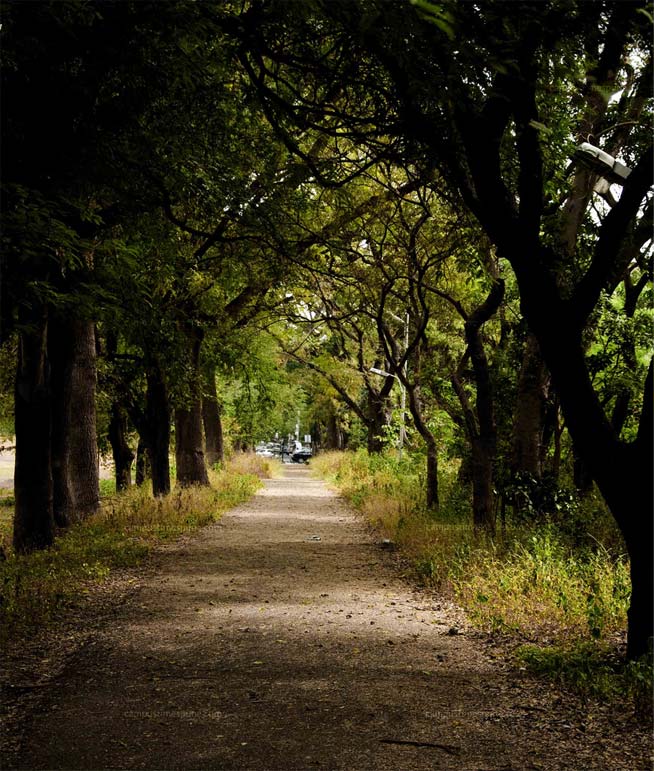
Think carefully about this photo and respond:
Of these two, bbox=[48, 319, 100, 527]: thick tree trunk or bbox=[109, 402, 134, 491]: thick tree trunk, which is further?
bbox=[109, 402, 134, 491]: thick tree trunk

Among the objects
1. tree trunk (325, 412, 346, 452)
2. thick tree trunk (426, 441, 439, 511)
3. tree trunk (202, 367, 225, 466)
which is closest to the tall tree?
thick tree trunk (426, 441, 439, 511)

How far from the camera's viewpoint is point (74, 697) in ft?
18.4

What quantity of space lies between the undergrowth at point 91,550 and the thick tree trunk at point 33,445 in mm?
361

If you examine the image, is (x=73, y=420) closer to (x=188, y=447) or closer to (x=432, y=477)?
(x=432, y=477)

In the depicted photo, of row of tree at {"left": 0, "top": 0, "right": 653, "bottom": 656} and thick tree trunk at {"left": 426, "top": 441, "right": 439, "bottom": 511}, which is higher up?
row of tree at {"left": 0, "top": 0, "right": 653, "bottom": 656}

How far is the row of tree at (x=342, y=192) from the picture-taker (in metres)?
6.05

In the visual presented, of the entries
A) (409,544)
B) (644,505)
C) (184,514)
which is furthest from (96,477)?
(644,505)

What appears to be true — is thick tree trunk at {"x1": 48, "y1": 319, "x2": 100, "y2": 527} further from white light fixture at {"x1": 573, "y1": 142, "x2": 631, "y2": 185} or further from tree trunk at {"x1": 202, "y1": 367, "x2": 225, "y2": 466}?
tree trunk at {"x1": 202, "y1": 367, "x2": 225, "y2": 466}

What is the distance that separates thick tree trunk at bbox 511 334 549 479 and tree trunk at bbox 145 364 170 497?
30.0ft

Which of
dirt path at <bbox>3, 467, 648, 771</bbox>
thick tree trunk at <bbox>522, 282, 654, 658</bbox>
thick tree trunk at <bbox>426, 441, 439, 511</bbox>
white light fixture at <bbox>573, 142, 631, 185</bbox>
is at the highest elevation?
white light fixture at <bbox>573, 142, 631, 185</bbox>

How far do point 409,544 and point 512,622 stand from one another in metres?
5.51

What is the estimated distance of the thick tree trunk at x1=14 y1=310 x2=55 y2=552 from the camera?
451 inches

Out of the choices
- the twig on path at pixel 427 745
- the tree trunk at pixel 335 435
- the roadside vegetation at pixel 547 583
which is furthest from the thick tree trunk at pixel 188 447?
the tree trunk at pixel 335 435

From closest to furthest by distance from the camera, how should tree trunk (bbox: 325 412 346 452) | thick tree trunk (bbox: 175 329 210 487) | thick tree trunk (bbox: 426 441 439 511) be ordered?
thick tree trunk (bbox: 426 441 439 511) → thick tree trunk (bbox: 175 329 210 487) → tree trunk (bbox: 325 412 346 452)
